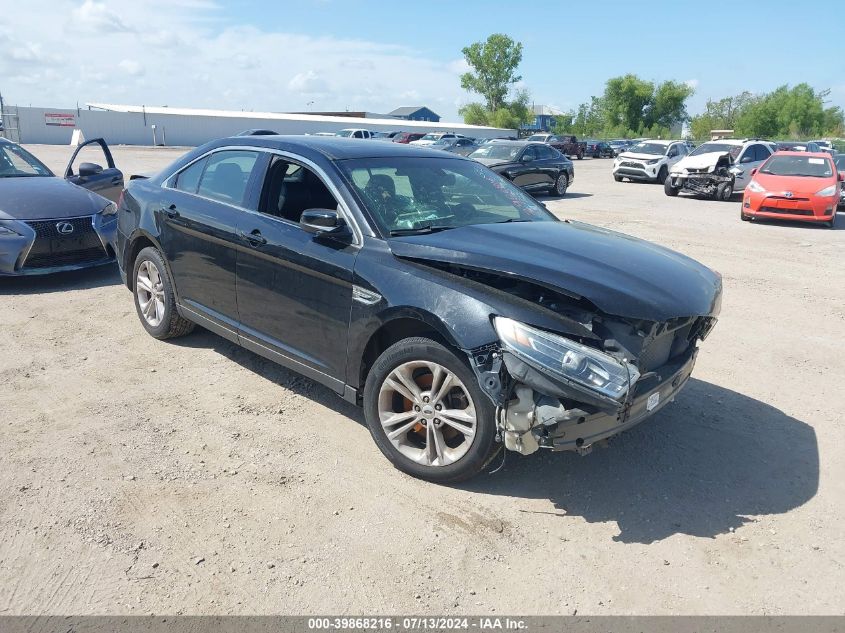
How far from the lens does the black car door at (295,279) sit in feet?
12.8

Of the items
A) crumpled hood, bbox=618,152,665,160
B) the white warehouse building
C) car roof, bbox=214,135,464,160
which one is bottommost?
car roof, bbox=214,135,464,160

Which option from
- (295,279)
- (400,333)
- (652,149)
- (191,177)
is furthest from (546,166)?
(400,333)

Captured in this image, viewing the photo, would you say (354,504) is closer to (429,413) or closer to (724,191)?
(429,413)

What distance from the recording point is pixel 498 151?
62.8 ft

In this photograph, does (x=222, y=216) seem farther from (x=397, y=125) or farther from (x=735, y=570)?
(x=397, y=125)

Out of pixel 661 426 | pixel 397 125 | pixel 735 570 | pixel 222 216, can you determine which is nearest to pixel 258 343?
pixel 222 216

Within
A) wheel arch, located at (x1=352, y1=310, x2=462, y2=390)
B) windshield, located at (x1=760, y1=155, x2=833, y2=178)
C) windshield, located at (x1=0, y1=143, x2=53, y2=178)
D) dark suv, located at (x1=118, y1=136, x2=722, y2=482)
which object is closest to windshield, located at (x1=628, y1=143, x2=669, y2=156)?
windshield, located at (x1=760, y1=155, x2=833, y2=178)

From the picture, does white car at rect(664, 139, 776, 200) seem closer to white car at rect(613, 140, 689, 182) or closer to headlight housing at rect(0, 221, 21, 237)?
white car at rect(613, 140, 689, 182)

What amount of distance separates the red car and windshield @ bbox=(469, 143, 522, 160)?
246 inches

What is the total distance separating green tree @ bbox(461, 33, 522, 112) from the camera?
316ft

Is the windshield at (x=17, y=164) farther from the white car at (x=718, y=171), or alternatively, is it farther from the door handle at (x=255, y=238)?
the white car at (x=718, y=171)

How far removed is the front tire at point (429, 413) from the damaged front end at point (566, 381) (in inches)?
5.4

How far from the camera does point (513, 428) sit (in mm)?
3156

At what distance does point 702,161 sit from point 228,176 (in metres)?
19.1
